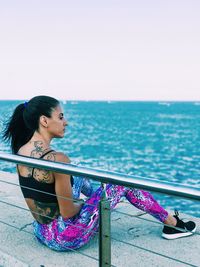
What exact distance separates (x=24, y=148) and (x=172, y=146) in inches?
1757

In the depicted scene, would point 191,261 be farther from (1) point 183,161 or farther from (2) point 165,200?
Result: (1) point 183,161

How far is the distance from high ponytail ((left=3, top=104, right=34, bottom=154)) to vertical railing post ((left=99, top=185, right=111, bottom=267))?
4.37 feet

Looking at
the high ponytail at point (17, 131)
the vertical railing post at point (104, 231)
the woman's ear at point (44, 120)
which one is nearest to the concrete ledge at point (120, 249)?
the vertical railing post at point (104, 231)

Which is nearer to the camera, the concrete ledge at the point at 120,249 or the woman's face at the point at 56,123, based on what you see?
the concrete ledge at the point at 120,249

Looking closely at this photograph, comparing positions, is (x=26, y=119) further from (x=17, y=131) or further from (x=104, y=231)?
(x=104, y=231)

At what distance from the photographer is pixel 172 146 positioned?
154 feet

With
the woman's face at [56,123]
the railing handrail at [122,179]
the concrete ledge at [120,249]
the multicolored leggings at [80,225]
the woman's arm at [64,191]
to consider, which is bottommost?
the concrete ledge at [120,249]

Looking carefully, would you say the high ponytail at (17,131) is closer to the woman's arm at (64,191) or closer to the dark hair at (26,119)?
the dark hair at (26,119)

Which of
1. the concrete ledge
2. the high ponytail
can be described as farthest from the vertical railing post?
the high ponytail

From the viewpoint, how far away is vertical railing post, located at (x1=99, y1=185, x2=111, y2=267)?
2.12 m

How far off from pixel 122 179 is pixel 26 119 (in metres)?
1.43

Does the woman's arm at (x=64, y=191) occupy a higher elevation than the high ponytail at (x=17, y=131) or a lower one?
lower

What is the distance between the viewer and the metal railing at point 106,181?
5.59 ft

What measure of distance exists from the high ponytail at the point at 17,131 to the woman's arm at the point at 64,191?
54cm
